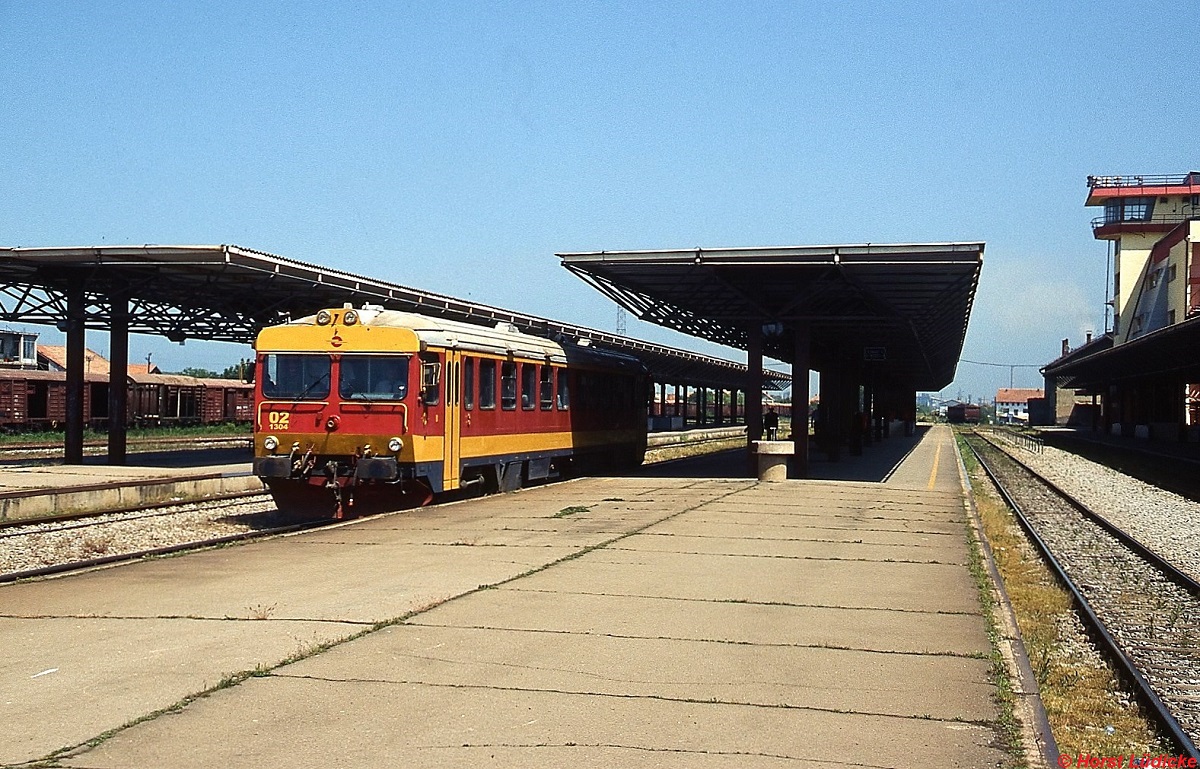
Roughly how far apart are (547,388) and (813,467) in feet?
40.9

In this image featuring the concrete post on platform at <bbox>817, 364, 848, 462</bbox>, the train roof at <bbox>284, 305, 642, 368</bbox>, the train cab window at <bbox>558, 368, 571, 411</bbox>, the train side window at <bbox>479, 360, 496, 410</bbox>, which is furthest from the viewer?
the concrete post on platform at <bbox>817, 364, 848, 462</bbox>

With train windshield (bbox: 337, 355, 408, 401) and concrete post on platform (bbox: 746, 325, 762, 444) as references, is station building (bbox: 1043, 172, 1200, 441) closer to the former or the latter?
concrete post on platform (bbox: 746, 325, 762, 444)

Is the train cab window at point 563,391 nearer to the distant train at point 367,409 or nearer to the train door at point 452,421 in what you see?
the distant train at point 367,409

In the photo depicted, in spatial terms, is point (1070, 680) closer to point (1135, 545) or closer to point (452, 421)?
point (1135, 545)

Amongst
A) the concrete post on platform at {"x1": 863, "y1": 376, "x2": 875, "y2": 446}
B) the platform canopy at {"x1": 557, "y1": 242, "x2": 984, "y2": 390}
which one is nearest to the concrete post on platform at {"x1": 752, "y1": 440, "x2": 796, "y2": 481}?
the platform canopy at {"x1": 557, "y1": 242, "x2": 984, "y2": 390}

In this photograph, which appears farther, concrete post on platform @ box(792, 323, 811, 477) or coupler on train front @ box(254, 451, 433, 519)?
concrete post on platform @ box(792, 323, 811, 477)

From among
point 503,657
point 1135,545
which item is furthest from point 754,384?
point 503,657

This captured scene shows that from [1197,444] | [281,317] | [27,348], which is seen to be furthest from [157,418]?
[1197,444]

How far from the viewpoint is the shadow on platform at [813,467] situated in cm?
2764

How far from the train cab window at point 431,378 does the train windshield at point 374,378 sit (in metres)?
0.25

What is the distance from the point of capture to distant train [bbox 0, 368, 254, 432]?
45.9m

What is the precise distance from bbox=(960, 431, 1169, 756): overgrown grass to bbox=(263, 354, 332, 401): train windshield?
9.15 metres

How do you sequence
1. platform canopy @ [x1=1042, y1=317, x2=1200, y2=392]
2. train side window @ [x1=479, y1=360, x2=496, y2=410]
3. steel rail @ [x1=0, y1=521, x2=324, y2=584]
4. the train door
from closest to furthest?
steel rail @ [x1=0, y1=521, x2=324, y2=584] < the train door < train side window @ [x1=479, y1=360, x2=496, y2=410] < platform canopy @ [x1=1042, y1=317, x2=1200, y2=392]

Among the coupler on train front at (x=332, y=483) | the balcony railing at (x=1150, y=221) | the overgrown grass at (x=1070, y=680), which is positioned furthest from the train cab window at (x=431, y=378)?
the balcony railing at (x=1150, y=221)
